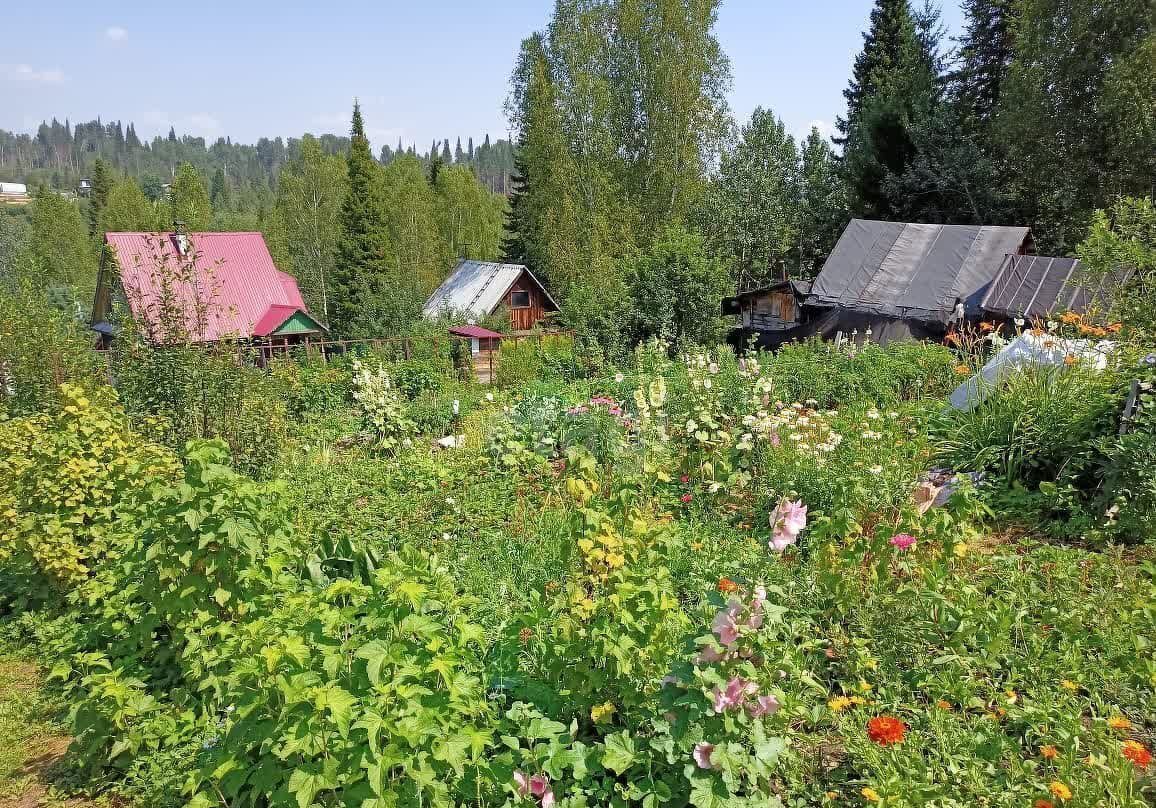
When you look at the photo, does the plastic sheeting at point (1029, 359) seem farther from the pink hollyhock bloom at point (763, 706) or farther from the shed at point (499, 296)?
the shed at point (499, 296)

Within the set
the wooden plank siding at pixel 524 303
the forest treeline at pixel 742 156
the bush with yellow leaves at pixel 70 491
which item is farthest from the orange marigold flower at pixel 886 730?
the wooden plank siding at pixel 524 303

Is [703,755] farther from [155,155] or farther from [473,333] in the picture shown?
[155,155]

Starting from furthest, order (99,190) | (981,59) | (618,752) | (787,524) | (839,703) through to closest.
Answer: (99,190) < (981,59) < (787,524) < (839,703) < (618,752)

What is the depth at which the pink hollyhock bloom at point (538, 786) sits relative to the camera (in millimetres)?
2564

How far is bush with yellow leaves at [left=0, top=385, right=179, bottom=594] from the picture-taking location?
470cm

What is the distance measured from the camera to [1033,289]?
14.3 m

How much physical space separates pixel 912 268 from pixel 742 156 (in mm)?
14243

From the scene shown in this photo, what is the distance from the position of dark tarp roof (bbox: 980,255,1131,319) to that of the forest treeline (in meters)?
4.79

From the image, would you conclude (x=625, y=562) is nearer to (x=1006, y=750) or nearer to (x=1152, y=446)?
(x=1006, y=750)

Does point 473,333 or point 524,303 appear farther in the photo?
point 524,303

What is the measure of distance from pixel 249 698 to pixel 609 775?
1.43 m

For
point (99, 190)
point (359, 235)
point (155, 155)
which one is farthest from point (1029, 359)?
point (155, 155)

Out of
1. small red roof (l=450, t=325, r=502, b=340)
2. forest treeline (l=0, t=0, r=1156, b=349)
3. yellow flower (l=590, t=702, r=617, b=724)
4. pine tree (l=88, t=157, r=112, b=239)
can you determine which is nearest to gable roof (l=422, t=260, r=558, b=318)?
forest treeline (l=0, t=0, r=1156, b=349)

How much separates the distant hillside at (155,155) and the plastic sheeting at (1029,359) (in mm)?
125836
